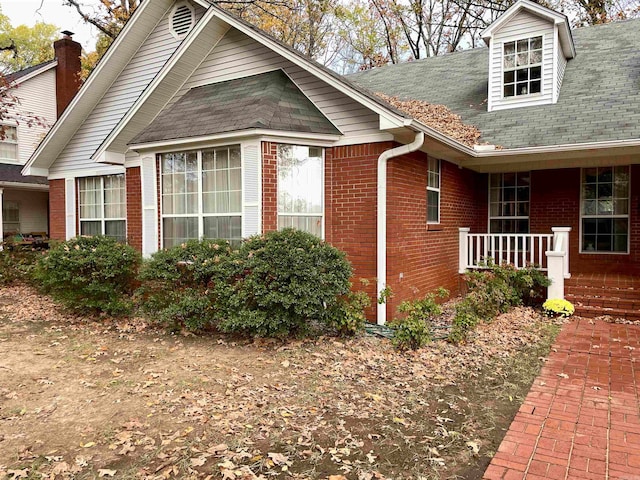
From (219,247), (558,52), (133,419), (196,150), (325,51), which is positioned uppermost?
(325,51)

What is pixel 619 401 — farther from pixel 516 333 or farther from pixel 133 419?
pixel 133 419

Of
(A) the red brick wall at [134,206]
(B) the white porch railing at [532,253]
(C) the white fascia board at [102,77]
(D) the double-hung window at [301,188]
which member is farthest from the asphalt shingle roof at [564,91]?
(A) the red brick wall at [134,206]

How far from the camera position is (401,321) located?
6449 millimetres

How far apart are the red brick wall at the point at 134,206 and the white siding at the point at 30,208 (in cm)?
1147

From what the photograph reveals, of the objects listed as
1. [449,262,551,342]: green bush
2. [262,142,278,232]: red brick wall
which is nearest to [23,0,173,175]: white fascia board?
[262,142,278,232]: red brick wall

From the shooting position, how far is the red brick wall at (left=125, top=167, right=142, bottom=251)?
403 inches

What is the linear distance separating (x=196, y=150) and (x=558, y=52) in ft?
28.8

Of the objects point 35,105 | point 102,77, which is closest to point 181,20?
point 102,77

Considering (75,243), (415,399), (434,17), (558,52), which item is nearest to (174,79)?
(75,243)

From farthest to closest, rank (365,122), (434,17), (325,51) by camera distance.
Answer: (325,51)
(434,17)
(365,122)

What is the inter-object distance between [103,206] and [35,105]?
11261 millimetres

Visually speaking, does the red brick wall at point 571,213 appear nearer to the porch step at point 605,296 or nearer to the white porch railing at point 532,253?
the white porch railing at point 532,253

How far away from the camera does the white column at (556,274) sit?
8750mm

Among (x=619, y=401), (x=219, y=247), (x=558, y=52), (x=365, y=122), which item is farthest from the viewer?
(x=558, y=52)
